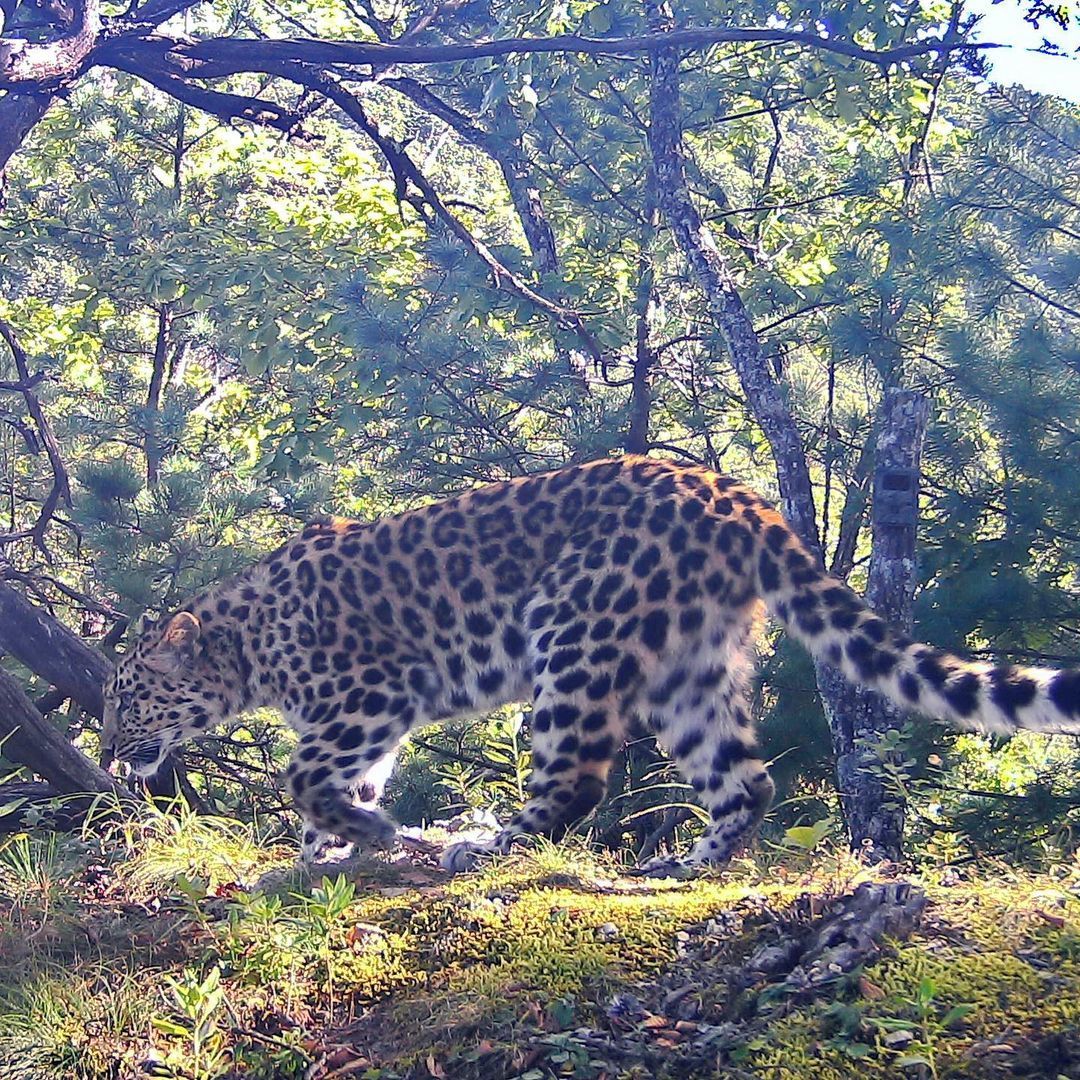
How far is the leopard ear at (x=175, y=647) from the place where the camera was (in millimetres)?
7086

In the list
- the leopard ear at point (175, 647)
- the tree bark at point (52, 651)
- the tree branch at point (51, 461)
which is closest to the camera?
the leopard ear at point (175, 647)

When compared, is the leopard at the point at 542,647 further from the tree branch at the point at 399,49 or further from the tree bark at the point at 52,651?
the tree branch at the point at 399,49

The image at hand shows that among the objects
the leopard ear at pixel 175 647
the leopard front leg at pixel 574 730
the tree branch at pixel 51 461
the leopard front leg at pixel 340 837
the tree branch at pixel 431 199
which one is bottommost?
the leopard front leg at pixel 340 837

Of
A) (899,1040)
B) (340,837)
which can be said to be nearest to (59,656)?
(340,837)

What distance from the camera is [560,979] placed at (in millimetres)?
3828

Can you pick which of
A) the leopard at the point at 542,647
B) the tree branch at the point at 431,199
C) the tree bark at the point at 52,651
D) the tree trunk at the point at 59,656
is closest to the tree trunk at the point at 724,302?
the tree branch at the point at 431,199

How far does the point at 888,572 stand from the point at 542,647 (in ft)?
6.08

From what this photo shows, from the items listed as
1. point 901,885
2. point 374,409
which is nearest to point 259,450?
point 374,409

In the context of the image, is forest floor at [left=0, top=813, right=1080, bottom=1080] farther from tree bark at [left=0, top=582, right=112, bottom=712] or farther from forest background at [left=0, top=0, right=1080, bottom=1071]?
tree bark at [left=0, top=582, right=112, bottom=712]

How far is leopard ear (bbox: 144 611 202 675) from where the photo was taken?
7086 mm

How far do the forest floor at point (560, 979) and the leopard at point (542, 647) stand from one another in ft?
3.39

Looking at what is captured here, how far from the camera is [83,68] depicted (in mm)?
7379

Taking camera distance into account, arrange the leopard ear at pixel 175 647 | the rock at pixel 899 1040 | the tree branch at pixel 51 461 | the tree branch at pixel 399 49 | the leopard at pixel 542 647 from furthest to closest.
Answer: the tree branch at pixel 51 461
the tree branch at pixel 399 49
the leopard ear at pixel 175 647
the leopard at pixel 542 647
the rock at pixel 899 1040

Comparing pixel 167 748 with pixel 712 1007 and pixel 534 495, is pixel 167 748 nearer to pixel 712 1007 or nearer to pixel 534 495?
pixel 534 495
